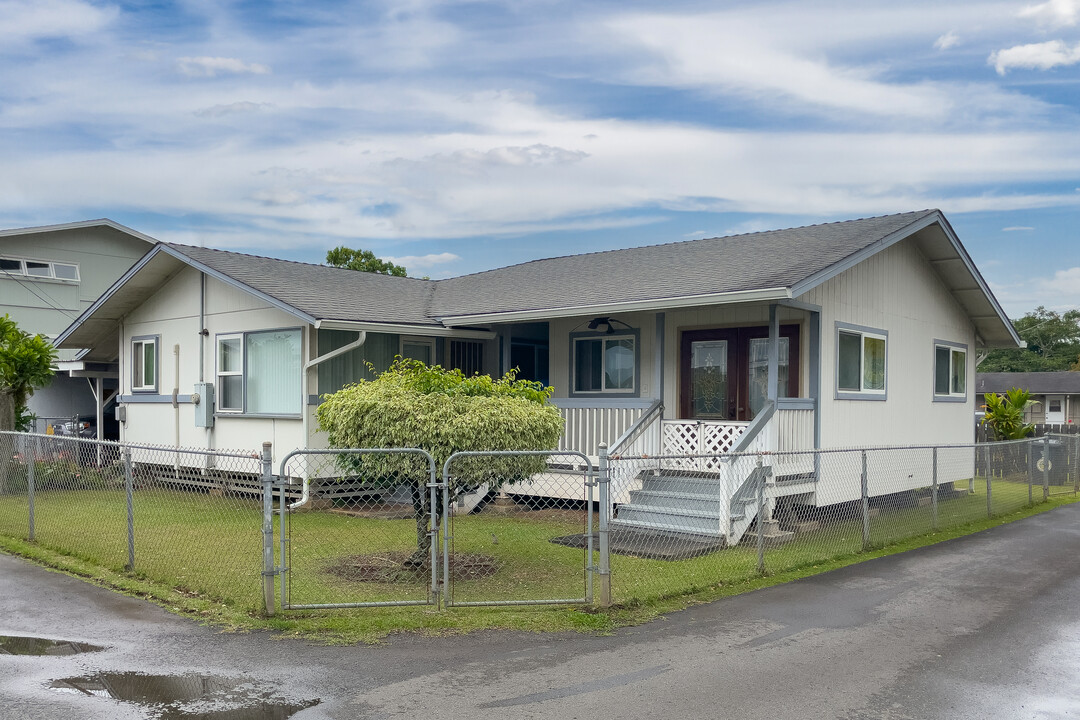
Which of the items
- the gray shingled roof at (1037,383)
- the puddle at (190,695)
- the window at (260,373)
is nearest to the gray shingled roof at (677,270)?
the window at (260,373)

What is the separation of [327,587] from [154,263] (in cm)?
1016

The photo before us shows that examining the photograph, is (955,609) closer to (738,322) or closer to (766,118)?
(738,322)

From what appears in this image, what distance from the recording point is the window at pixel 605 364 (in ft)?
48.3

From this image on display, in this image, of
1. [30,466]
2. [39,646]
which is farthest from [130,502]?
[30,466]

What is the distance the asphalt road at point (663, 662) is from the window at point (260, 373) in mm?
6188

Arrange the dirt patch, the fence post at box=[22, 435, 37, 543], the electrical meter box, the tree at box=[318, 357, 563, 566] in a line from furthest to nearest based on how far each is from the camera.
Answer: the electrical meter box, the fence post at box=[22, 435, 37, 543], the dirt patch, the tree at box=[318, 357, 563, 566]

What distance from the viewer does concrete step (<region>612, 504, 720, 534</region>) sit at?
10697mm

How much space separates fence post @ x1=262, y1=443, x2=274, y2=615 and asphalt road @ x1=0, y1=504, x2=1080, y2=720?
1.55 ft

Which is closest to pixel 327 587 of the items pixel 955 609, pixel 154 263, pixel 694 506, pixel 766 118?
pixel 694 506

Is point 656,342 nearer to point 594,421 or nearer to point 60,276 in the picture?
point 594,421

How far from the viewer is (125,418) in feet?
58.6

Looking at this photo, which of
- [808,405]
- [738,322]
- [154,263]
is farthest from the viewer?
[154,263]

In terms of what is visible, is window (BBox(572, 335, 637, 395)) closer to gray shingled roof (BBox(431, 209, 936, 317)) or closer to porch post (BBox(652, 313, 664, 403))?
gray shingled roof (BBox(431, 209, 936, 317))

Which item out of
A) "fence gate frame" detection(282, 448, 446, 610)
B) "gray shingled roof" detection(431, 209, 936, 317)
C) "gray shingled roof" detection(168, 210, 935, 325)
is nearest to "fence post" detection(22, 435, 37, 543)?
"gray shingled roof" detection(168, 210, 935, 325)
